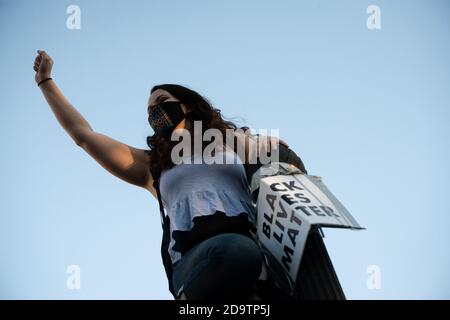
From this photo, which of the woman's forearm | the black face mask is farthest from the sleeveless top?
the woman's forearm

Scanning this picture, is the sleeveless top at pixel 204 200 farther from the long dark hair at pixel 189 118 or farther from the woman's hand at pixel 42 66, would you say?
the woman's hand at pixel 42 66

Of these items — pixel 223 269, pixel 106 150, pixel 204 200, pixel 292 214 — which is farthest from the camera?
pixel 106 150

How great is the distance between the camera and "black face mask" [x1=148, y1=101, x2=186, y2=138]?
143 inches

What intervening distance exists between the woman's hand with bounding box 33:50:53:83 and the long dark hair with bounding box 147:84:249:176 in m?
0.68

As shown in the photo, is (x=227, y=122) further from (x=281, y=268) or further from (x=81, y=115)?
(x=281, y=268)

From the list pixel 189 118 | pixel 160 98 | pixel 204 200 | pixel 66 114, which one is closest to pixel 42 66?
pixel 66 114

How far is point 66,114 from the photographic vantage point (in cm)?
352

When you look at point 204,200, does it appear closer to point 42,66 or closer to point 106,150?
point 106,150

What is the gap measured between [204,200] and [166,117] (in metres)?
0.86

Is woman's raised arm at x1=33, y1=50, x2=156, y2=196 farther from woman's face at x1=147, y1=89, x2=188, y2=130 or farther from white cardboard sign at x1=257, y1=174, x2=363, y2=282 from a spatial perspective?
white cardboard sign at x1=257, y1=174, x2=363, y2=282
